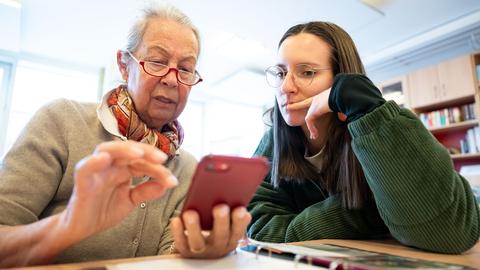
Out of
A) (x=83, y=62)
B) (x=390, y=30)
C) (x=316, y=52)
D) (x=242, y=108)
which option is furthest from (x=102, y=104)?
(x=242, y=108)

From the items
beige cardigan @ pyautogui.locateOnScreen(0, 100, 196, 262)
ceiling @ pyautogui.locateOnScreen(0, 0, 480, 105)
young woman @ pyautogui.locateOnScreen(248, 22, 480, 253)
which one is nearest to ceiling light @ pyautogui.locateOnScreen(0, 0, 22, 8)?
ceiling @ pyautogui.locateOnScreen(0, 0, 480, 105)

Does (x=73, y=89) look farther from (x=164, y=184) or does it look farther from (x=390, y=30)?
(x=164, y=184)

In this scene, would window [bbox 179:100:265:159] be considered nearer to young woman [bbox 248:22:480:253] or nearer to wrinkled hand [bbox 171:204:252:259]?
young woman [bbox 248:22:480:253]

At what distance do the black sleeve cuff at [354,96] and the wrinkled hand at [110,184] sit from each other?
1.56ft

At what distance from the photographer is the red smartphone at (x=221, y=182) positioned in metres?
0.48

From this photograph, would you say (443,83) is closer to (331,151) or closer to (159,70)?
(331,151)

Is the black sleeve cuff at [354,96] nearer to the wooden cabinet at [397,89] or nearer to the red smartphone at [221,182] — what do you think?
the red smartphone at [221,182]

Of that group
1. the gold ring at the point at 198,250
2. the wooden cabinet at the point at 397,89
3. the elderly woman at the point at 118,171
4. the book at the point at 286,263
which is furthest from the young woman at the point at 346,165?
the wooden cabinet at the point at 397,89

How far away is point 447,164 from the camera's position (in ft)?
2.35

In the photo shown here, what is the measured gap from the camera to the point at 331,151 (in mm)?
1057

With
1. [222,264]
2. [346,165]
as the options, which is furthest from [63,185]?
[346,165]

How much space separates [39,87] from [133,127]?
4107 millimetres

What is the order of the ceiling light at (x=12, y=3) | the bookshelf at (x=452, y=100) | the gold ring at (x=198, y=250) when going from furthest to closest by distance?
the bookshelf at (x=452, y=100), the ceiling light at (x=12, y=3), the gold ring at (x=198, y=250)

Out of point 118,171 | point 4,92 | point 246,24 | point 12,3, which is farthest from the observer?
point 4,92
